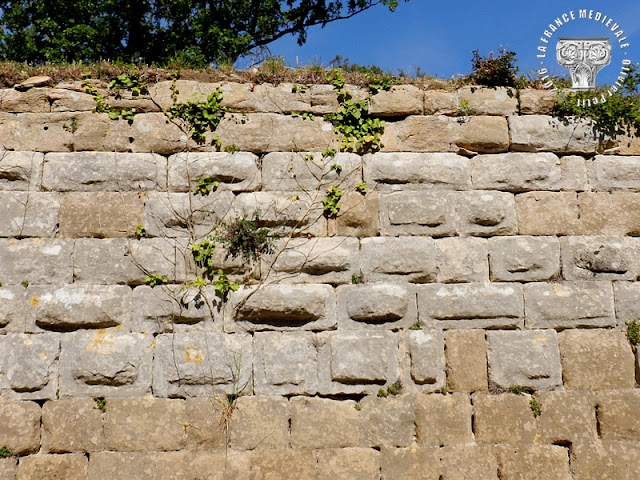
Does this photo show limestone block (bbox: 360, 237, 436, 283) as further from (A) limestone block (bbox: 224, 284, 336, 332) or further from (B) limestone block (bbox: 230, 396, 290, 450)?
(B) limestone block (bbox: 230, 396, 290, 450)

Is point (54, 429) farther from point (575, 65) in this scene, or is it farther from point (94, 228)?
point (575, 65)

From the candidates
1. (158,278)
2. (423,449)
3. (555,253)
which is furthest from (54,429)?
(555,253)

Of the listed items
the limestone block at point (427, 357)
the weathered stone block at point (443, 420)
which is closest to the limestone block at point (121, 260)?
the limestone block at point (427, 357)

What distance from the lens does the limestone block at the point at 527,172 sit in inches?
193

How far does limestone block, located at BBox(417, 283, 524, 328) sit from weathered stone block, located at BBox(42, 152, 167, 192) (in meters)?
2.32

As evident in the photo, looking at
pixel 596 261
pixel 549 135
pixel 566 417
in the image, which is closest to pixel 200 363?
pixel 566 417

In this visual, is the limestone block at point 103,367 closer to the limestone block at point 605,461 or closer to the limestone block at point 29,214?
the limestone block at point 29,214

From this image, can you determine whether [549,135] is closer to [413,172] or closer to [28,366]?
[413,172]

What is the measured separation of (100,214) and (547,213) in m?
3.63

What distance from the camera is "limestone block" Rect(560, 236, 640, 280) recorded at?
15.7 ft

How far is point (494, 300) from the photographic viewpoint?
4.65 metres

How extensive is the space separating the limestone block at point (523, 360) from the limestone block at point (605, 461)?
522 mm

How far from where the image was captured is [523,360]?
4582 mm

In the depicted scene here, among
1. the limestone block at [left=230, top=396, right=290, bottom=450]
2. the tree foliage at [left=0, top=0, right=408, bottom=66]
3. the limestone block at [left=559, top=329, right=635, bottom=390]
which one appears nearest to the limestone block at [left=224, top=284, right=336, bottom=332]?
the limestone block at [left=230, top=396, right=290, bottom=450]
